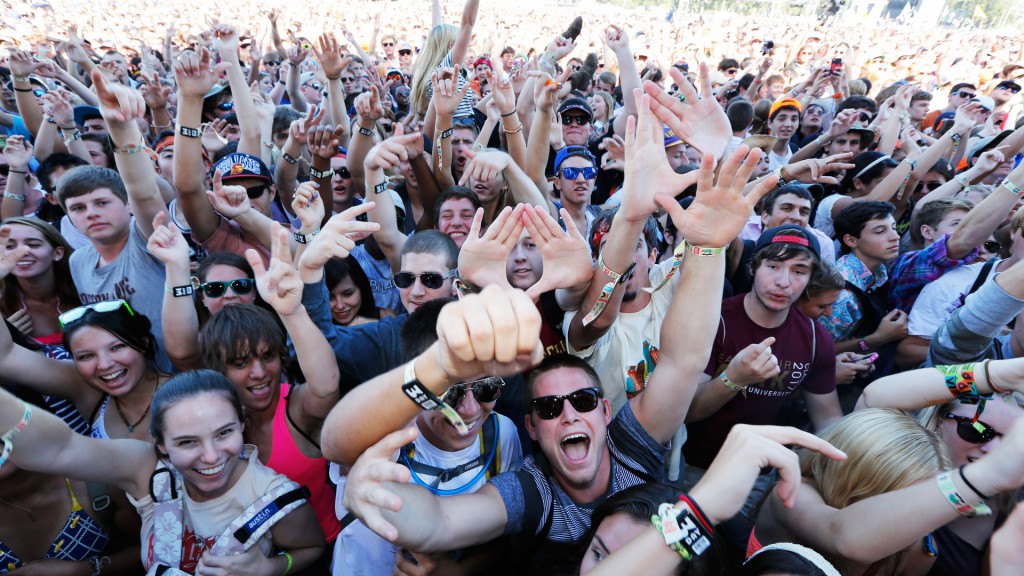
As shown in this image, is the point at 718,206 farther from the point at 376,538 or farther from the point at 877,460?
the point at 376,538

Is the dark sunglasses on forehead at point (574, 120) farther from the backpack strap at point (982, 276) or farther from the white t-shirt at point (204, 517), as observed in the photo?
the white t-shirt at point (204, 517)

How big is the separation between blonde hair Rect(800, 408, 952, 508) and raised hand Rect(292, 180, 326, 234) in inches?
93.2

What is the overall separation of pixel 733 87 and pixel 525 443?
24.6 ft

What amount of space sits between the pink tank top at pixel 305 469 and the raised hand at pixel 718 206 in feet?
5.61

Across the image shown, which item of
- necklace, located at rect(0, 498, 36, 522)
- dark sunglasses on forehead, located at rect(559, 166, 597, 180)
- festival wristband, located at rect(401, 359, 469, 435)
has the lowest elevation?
necklace, located at rect(0, 498, 36, 522)

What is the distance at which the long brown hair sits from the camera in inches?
116

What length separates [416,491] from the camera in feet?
4.81

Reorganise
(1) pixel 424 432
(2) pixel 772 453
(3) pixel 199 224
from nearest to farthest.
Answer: (2) pixel 772 453
(1) pixel 424 432
(3) pixel 199 224

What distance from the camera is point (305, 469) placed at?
85.5 inches

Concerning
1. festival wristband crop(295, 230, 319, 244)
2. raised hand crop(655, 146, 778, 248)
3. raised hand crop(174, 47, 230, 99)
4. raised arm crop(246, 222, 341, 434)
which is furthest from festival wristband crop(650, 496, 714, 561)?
raised hand crop(174, 47, 230, 99)

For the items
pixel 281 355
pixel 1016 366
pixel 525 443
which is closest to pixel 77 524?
pixel 281 355

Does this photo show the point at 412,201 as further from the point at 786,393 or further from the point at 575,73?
the point at 575,73

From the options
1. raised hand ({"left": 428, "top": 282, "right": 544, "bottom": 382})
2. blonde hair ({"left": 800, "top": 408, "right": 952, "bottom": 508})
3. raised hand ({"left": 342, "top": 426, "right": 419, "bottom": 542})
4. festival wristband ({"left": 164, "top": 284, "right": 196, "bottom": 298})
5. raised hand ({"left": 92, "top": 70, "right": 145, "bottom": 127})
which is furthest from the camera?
raised hand ({"left": 92, "top": 70, "right": 145, "bottom": 127})

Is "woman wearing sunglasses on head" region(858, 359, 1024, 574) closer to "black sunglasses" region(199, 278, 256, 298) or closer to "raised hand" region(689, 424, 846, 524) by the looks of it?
"raised hand" region(689, 424, 846, 524)
